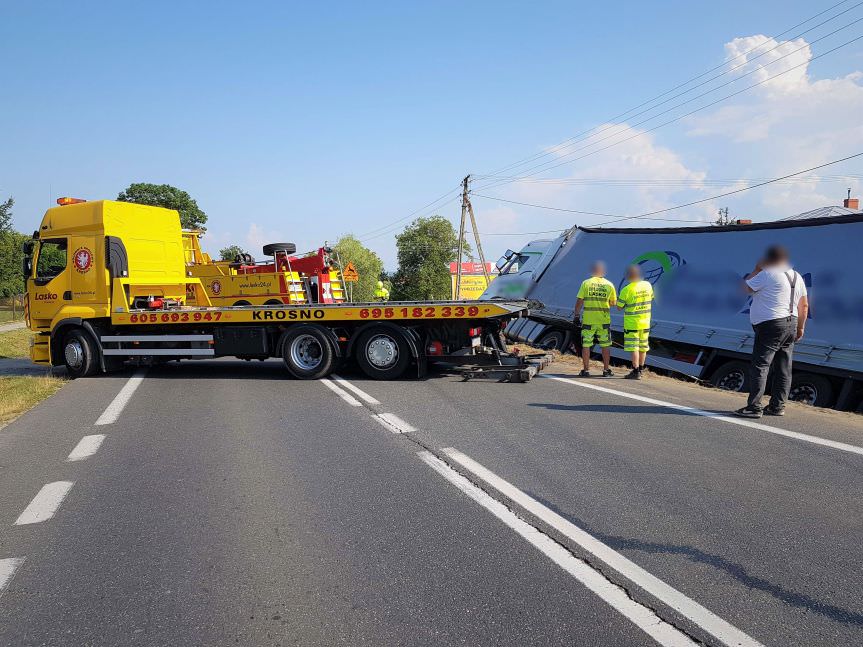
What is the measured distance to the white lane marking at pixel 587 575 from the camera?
105 inches

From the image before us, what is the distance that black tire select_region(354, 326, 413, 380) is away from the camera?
985 cm

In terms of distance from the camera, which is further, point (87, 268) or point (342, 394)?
point (87, 268)

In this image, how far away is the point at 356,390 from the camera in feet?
29.8

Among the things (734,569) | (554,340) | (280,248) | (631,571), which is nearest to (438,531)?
(631,571)

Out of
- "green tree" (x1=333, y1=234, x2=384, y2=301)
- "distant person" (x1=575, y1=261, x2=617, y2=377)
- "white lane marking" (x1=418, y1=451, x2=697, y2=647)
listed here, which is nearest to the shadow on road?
"white lane marking" (x1=418, y1=451, x2=697, y2=647)

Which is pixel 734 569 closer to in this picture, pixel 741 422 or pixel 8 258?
pixel 741 422

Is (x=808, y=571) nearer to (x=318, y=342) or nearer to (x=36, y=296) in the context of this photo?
(x=318, y=342)

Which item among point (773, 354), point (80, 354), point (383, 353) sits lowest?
point (80, 354)

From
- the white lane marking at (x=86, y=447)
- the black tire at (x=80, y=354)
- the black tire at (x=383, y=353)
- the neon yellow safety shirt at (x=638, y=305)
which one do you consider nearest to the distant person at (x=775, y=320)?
the neon yellow safety shirt at (x=638, y=305)

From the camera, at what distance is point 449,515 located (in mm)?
4070

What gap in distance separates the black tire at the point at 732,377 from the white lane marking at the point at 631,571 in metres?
7.74

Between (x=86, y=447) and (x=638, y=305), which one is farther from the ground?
(x=638, y=305)

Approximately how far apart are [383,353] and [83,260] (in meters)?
5.63

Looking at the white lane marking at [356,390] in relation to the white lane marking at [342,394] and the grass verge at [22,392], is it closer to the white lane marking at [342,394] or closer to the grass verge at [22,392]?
the white lane marking at [342,394]
